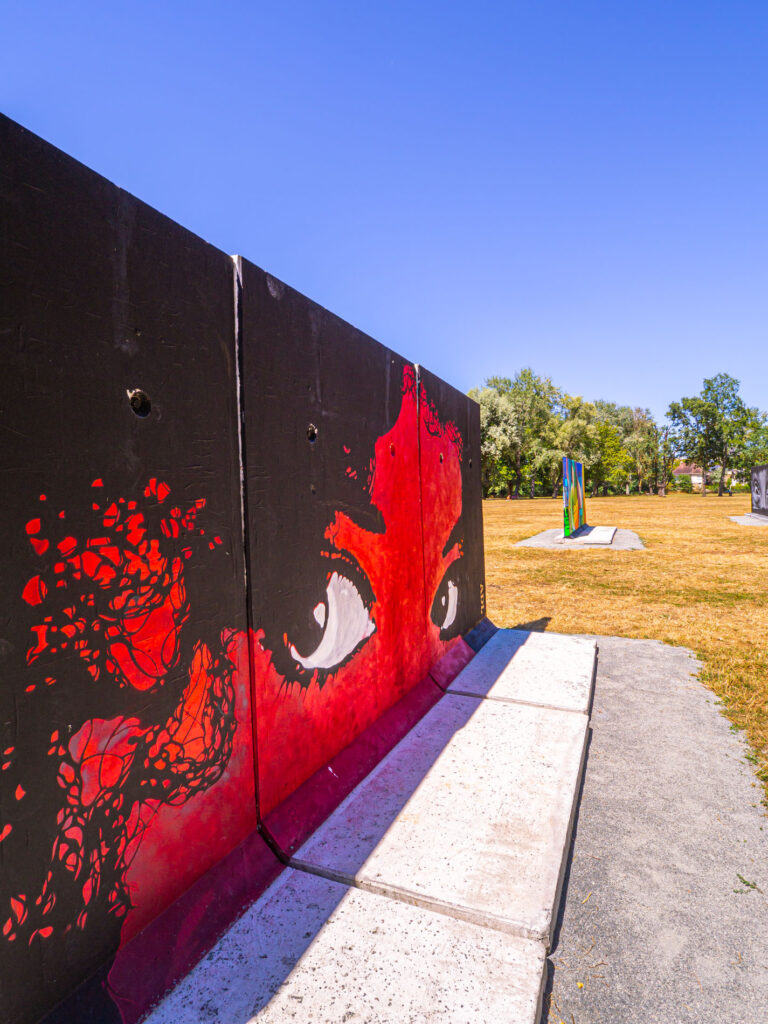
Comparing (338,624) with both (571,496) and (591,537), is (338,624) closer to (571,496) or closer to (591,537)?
(571,496)

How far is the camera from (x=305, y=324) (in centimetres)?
242

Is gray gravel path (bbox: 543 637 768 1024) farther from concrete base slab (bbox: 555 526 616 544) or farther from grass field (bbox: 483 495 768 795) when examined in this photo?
concrete base slab (bbox: 555 526 616 544)

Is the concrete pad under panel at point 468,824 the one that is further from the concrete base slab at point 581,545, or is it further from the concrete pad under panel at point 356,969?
the concrete base slab at point 581,545

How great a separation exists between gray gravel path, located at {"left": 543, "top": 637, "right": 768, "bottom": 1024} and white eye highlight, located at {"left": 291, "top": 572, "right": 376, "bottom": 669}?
4.47 ft

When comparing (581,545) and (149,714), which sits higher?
(149,714)

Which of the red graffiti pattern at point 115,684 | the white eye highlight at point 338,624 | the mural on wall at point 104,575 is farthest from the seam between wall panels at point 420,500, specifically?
the red graffiti pattern at point 115,684

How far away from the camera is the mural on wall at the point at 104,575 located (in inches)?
49.3

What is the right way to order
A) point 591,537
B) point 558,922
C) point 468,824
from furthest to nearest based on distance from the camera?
point 591,537
point 468,824
point 558,922

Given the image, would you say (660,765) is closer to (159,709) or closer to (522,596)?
(159,709)

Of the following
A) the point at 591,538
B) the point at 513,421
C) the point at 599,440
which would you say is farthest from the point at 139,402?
the point at 599,440

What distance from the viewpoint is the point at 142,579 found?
1562 mm

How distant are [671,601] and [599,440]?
49.9 m

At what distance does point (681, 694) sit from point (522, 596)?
12.7ft

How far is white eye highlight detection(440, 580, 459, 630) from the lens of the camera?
163 inches
